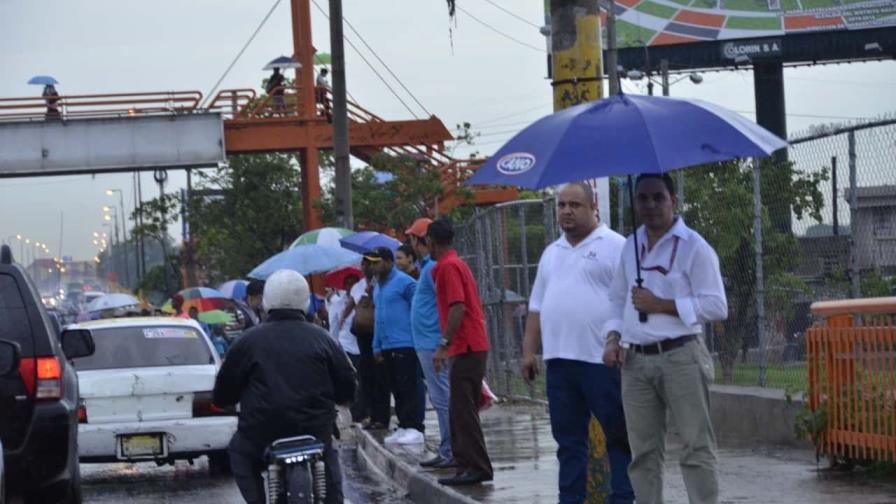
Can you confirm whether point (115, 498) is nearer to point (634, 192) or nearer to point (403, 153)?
point (634, 192)

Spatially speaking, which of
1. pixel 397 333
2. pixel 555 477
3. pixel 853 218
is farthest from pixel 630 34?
pixel 555 477

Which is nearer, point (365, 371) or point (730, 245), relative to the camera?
point (730, 245)

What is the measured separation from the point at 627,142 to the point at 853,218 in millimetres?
4698

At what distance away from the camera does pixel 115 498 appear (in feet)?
45.4

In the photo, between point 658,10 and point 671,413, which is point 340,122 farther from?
point 658,10

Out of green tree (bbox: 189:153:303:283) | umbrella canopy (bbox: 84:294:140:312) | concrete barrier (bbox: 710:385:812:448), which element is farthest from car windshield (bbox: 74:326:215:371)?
green tree (bbox: 189:153:303:283)

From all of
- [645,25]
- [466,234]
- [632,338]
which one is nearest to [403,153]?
[645,25]

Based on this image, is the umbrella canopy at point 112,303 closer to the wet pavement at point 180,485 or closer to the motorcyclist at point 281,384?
the wet pavement at point 180,485

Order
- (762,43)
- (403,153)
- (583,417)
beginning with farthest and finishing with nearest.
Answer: (762,43) → (403,153) → (583,417)

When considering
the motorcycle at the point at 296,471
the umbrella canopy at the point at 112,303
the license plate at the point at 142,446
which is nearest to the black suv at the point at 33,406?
the license plate at the point at 142,446

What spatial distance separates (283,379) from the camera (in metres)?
8.07

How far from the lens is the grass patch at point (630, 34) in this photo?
44.2 m

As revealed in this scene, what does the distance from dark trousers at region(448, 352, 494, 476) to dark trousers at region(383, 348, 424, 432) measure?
10.5 feet

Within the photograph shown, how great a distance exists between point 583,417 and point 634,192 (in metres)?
1.47
